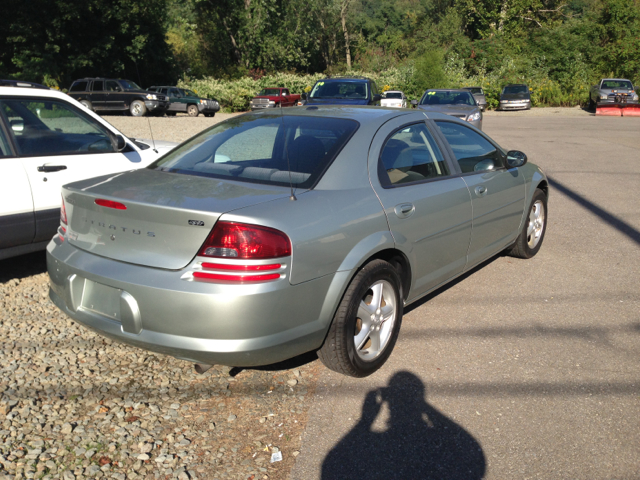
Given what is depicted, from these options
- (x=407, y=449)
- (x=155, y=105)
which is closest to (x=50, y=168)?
(x=407, y=449)

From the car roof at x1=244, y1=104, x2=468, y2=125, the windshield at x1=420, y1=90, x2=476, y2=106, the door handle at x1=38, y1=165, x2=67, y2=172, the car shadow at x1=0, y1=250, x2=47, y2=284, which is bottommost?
the car shadow at x1=0, y1=250, x2=47, y2=284

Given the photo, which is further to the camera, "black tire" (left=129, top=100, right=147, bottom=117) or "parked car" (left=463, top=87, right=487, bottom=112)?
"parked car" (left=463, top=87, right=487, bottom=112)

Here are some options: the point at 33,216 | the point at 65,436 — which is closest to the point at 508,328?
the point at 65,436

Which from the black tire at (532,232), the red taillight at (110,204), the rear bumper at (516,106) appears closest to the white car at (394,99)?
the rear bumper at (516,106)

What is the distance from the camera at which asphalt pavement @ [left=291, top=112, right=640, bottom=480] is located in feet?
9.02

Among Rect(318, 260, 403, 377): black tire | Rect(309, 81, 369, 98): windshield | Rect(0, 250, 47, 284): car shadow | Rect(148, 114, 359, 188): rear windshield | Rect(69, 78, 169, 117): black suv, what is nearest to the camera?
Rect(318, 260, 403, 377): black tire

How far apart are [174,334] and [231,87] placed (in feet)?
121

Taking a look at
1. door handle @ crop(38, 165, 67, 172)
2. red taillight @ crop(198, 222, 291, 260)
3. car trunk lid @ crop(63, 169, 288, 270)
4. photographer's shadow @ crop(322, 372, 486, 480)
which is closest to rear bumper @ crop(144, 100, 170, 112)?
door handle @ crop(38, 165, 67, 172)

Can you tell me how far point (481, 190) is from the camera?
4531 millimetres

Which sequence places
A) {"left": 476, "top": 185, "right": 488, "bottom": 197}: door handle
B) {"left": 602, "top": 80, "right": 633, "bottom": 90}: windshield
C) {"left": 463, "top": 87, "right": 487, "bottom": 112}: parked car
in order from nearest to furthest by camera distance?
{"left": 476, "top": 185, "right": 488, "bottom": 197}: door handle
{"left": 463, "top": 87, "right": 487, "bottom": 112}: parked car
{"left": 602, "top": 80, "right": 633, "bottom": 90}: windshield

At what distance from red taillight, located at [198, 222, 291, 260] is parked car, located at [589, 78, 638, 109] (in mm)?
33821

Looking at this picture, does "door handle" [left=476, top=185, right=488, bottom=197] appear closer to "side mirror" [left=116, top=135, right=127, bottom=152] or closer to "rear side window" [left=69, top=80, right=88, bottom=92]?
"side mirror" [left=116, top=135, right=127, bottom=152]

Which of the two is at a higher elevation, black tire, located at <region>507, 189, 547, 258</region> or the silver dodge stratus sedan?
the silver dodge stratus sedan

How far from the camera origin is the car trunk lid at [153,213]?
2846 millimetres
